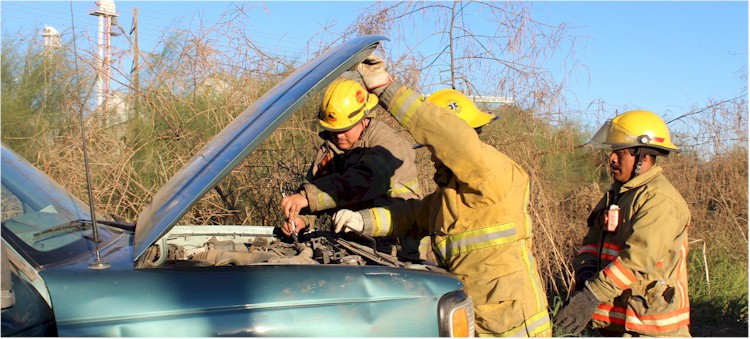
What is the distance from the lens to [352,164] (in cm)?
419

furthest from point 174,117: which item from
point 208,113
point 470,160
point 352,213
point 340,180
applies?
point 470,160

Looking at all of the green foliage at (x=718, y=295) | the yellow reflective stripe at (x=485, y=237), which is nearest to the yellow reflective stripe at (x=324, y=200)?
the yellow reflective stripe at (x=485, y=237)

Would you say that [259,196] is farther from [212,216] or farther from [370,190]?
[370,190]

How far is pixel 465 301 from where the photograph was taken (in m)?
2.46

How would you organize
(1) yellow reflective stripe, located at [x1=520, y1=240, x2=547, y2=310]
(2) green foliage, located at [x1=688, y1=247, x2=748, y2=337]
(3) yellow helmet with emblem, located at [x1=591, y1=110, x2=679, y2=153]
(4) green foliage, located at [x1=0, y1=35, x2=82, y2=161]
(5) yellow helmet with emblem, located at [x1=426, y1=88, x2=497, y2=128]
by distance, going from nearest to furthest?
(1) yellow reflective stripe, located at [x1=520, y1=240, x2=547, y2=310] < (5) yellow helmet with emblem, located at [x1=426, y1=88, x2=497, y2=128] < (3) yellow helmet with emblem, located at [x1=591, y1=110, x2=679, y2=153] < (2) green foliage, located at [x1=688, y1=247, x2=748, y2=337] < (4) green foliage, located at [x1=0, y1=35, x2=82, y2=161]

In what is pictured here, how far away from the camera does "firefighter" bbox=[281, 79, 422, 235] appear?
3424 mm

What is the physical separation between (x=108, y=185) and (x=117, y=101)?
1.25m

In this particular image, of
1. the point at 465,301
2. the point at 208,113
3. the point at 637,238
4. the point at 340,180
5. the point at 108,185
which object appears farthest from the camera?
the point at 208,113


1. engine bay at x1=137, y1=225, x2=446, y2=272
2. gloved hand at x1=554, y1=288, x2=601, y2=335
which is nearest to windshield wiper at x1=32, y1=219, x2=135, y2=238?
engine bay at x1=137, y1=225, x2=446, y2=272

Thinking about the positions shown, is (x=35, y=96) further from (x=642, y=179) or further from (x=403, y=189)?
(x=642, y=179)

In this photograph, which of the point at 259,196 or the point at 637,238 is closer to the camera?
the point at 637,238

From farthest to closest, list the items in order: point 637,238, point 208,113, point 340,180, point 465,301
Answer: point 208,113 → point 340,180 → point 637,238 → point 465,301

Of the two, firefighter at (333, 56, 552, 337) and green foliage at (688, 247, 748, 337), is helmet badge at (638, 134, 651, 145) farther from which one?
green foliage at (688, 247, 748, 337)

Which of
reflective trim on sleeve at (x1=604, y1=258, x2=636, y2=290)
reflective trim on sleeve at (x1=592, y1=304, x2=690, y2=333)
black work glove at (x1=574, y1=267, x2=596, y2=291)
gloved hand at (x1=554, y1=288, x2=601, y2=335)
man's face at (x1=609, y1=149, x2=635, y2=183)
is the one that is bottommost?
reflective trim on sleeve at (x1=592, y1=304, x2=690, y2=333)
